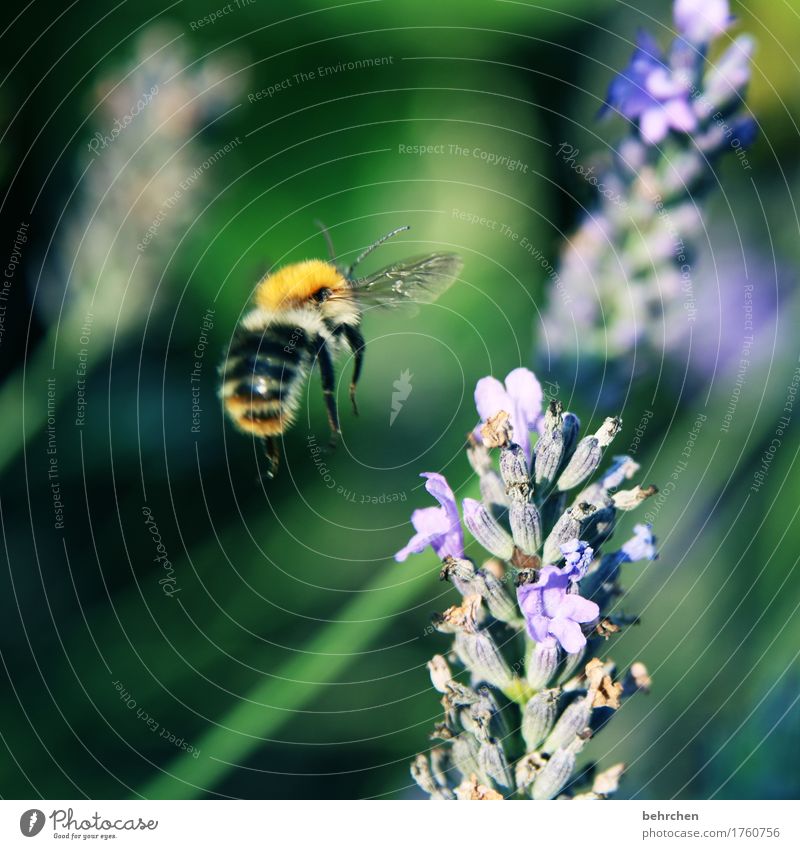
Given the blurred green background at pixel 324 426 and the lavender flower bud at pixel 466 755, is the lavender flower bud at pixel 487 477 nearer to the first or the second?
the lavender flower bud at pixel 466 755

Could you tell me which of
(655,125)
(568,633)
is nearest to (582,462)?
(568,633)

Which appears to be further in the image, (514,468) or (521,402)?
(521,402)

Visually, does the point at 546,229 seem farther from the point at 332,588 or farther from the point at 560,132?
the point at 332,588

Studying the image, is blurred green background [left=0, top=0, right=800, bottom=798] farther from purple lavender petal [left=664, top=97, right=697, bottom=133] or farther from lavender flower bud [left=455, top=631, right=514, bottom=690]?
lavender flower bud [left=455, top=631, right=514, bottom=690]

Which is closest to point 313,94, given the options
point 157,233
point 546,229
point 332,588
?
point 157,233

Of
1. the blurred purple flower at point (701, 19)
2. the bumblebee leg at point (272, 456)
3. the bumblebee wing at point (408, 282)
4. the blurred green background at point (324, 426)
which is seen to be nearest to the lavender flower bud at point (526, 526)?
the bumblebee wing at point (408, 282)

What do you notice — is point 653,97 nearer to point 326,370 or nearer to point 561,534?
point 326,370

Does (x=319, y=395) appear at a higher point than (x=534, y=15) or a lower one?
lower
